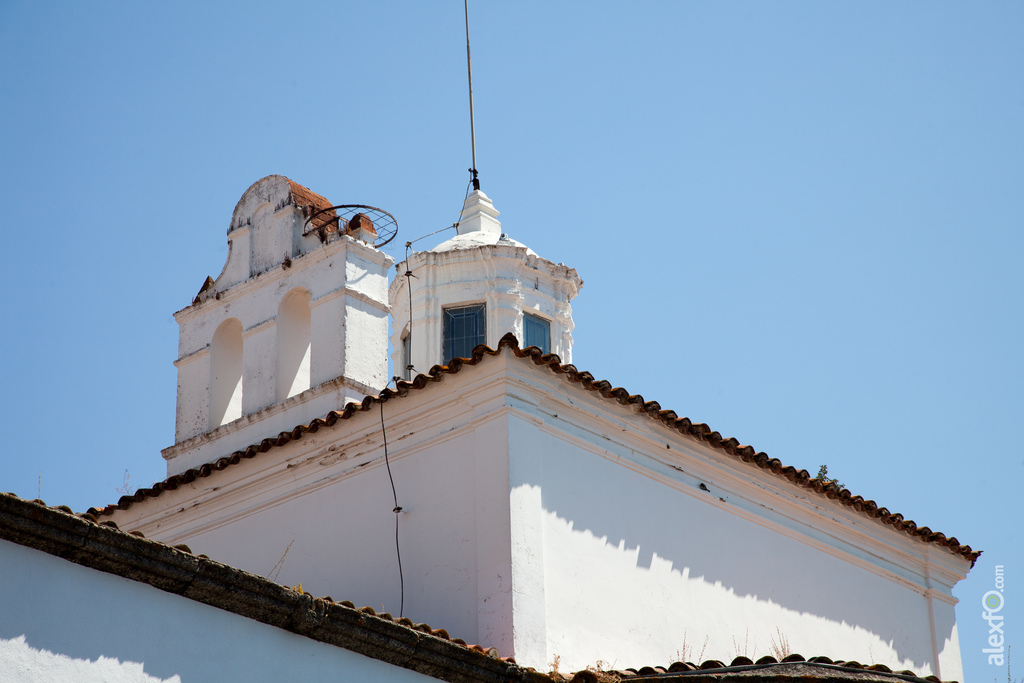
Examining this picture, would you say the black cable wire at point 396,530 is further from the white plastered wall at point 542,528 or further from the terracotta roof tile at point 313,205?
the terracotta roof tile at point 313,205

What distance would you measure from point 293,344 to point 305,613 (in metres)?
5.00

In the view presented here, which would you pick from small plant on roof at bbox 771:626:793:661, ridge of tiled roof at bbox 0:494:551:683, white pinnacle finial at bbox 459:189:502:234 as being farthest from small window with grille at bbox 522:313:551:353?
ridge of tiled roof at bbox 0:494:551:683

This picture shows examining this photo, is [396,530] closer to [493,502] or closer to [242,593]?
[493,502]

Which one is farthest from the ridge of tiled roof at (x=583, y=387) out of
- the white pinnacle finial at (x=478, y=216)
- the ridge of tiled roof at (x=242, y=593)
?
the white pinnacle finial at (x=478, y=216)

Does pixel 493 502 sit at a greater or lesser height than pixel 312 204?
lesser

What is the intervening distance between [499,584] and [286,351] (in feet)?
11.6

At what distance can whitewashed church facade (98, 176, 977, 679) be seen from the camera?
9227 millimetres

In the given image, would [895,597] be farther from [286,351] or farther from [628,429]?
[286,351]

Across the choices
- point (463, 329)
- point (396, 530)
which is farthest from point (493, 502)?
point (463, 329)

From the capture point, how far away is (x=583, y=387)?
32.0 feet

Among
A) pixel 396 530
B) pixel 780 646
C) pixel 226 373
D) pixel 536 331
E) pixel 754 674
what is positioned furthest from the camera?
pixel 536 331

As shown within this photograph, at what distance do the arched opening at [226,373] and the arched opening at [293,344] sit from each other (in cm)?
58

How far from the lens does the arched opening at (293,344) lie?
11281mm

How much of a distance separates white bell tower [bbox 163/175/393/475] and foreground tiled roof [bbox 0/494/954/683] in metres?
3.33
